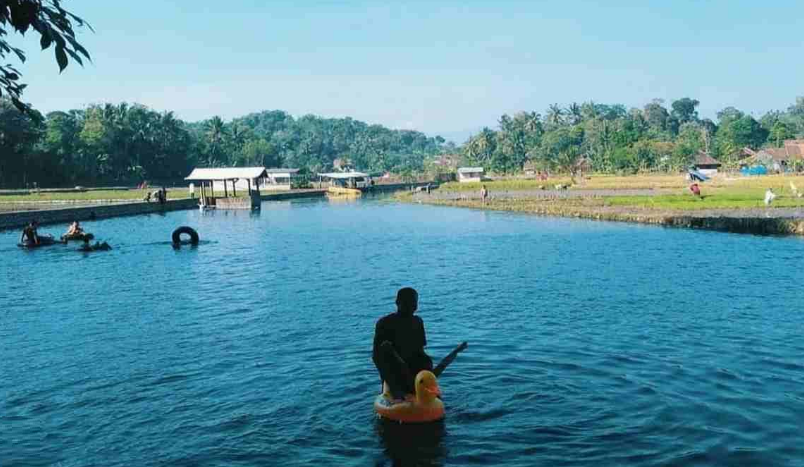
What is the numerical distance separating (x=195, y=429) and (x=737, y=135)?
536 feet

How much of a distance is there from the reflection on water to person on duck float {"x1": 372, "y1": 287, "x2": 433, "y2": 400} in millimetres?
547

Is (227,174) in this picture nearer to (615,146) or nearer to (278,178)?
(278,178)

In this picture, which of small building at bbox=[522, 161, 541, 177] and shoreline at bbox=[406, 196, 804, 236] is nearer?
shoreline at bbox=[406, 196, 804, 236]

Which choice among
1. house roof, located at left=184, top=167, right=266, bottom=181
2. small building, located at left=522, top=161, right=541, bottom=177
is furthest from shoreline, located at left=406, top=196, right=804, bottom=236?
small building, located at left=522, top=161, right=541, bottom=177

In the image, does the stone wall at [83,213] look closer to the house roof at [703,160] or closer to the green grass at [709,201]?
the green grass at [709,201]

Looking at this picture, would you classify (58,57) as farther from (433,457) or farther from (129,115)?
(129,115)

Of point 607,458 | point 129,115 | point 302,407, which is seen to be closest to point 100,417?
point 302,407

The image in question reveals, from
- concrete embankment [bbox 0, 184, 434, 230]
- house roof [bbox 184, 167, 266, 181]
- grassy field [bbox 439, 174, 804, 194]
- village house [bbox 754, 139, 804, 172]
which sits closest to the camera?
concrete embankment [bbox 0, 184, 434, 230]

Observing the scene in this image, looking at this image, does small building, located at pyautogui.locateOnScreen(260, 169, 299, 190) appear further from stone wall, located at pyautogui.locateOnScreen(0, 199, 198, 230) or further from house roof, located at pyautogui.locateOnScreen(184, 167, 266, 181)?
stone wall, located at pyautogui.locateOnScreen(0, 199, 198, 230)

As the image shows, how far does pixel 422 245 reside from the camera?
42.2 meters

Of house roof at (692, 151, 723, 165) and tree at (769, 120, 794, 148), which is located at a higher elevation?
tree at (769, 120, 794, 148)

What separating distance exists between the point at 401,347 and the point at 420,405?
97cm

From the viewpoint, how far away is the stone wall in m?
56.5

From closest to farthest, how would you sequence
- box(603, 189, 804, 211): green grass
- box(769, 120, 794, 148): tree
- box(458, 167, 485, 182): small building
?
box(603, 189, 804, 211): green grass → box(769, 120, 794, 148): tree → box(458, 167, 485, 182): small building
